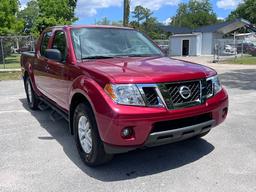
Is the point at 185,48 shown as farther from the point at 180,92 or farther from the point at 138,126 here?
the point at 138,126

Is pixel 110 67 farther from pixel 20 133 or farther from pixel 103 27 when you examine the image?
pixel 20 133

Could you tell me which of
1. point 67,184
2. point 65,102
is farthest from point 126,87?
point 65,102

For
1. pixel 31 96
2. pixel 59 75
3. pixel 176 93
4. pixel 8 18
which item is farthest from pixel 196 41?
pixel 176 93

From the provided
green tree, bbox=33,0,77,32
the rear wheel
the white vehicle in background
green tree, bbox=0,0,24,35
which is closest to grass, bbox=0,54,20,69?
green tree, bbox=0,0,24,35

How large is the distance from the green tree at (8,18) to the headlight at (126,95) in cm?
2718

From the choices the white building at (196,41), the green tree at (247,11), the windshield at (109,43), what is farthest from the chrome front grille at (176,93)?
the green tree at (247,11)

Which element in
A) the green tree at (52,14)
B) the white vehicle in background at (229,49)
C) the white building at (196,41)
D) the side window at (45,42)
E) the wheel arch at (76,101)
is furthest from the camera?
the white building at (196,41)

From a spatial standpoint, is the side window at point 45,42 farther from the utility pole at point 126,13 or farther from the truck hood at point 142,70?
the utility pole at point 126,13

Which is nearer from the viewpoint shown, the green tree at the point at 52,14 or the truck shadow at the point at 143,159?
the truck shadow at the point at 143,159

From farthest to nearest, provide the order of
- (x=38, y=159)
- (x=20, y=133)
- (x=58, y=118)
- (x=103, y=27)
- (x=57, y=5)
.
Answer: (x=57, y=5)
(x=58, y=118)
(x=20, y=133)
(x=103, y=27)
(x=38, y=159)

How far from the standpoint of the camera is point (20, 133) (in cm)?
599

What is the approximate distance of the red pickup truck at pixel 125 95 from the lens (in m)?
3.71

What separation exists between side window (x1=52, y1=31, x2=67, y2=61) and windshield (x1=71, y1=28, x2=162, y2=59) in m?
0.24

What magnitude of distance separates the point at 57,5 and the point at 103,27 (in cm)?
3672
